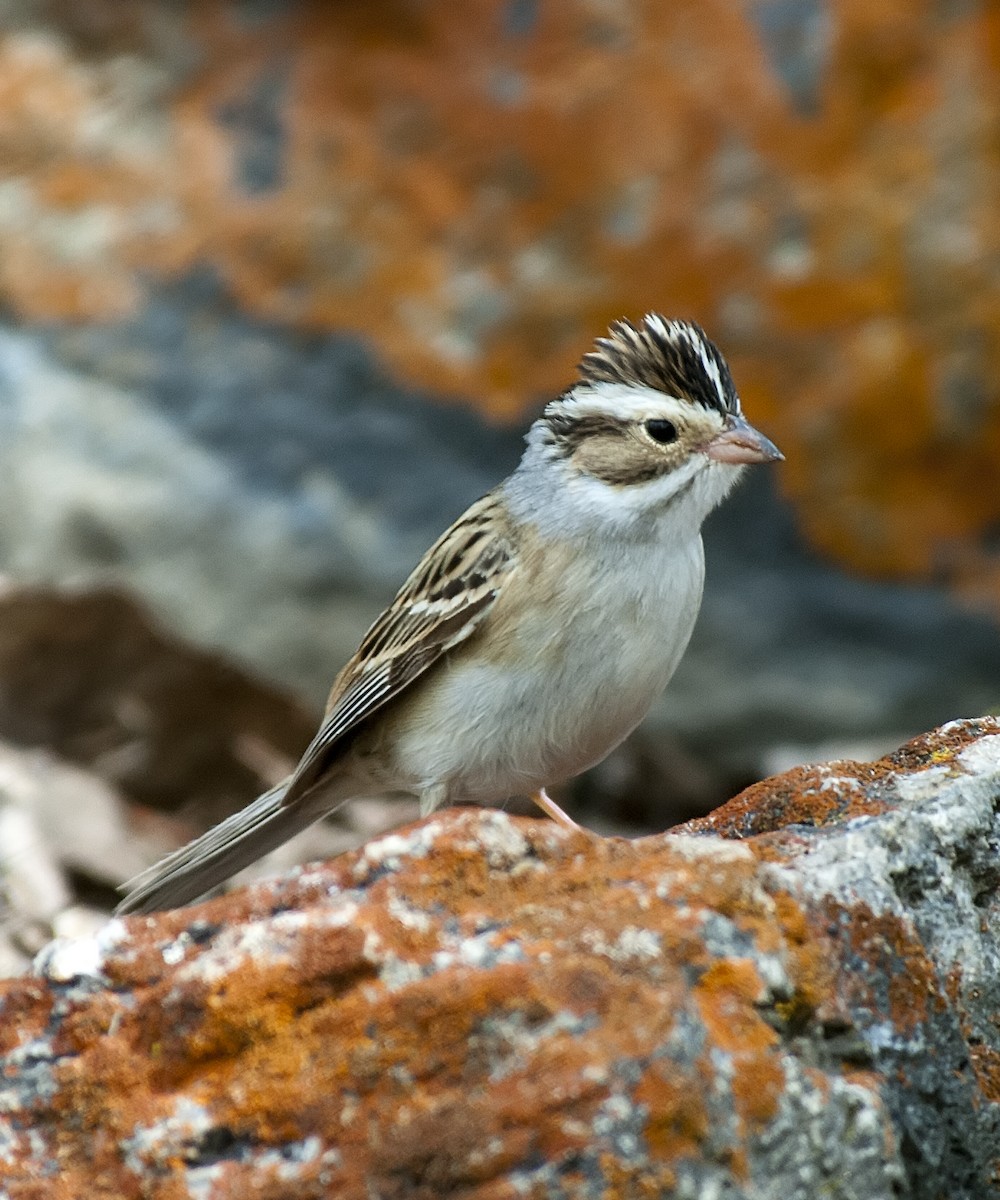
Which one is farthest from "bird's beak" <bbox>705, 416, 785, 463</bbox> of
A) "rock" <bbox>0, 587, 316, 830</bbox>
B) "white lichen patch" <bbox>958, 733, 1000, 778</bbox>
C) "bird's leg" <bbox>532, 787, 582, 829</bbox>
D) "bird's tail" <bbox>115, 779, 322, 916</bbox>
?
"rock" <bbox>0, 587, 316, 830</bbox>

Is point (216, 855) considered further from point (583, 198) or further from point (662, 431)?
point (583, 198)

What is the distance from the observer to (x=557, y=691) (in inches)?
182

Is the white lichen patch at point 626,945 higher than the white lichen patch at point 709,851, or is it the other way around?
the white lichen patch at point 709,851

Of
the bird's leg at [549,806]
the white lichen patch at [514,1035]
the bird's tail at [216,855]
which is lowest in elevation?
the white lichen patch at [514,1035]

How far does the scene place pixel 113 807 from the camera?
6.62 m

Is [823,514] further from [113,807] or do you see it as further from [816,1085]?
[816,1085]

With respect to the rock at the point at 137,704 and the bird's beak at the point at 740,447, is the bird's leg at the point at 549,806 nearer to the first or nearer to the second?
the bird's beak at the point at 740,447

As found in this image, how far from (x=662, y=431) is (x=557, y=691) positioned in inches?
31.9

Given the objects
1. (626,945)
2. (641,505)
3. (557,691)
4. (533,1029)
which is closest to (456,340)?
(641,505)

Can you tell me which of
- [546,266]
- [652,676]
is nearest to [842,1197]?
[652,676]

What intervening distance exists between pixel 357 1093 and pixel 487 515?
280 centimetres

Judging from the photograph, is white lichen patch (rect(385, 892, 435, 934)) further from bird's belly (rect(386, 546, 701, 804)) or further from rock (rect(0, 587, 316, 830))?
rock (rect(0, 587, 316, 830))

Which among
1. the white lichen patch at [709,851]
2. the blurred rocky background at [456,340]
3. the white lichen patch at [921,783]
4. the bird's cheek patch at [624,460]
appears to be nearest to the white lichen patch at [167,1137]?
the white lichen patch at [709,851]

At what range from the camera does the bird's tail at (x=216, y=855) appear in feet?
15.9
